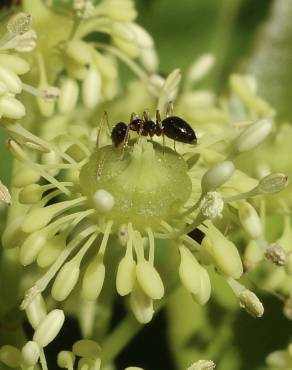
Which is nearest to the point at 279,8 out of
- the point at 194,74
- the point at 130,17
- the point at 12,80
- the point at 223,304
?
the point at 194,74

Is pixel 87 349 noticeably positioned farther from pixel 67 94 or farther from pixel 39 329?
pixel 67 94

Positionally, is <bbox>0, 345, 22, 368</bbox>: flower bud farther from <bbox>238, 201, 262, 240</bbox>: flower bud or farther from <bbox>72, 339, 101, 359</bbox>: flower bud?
<bbox>238, 201, 262, 240</bbox>: flower bud

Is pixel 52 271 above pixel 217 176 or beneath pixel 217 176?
beneath

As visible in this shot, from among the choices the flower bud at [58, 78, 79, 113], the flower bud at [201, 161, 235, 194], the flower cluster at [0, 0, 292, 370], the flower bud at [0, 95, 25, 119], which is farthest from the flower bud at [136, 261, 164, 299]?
the flower bud at [58, 78, 79, 113]

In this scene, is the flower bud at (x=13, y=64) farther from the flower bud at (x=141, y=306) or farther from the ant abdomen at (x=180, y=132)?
the flower bud at (x=141, y=306)

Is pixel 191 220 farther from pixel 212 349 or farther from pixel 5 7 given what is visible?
pixel 5 7

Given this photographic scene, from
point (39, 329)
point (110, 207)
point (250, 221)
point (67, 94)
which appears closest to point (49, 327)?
point (39, 329)

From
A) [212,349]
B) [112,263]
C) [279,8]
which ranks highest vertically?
[279,8]
